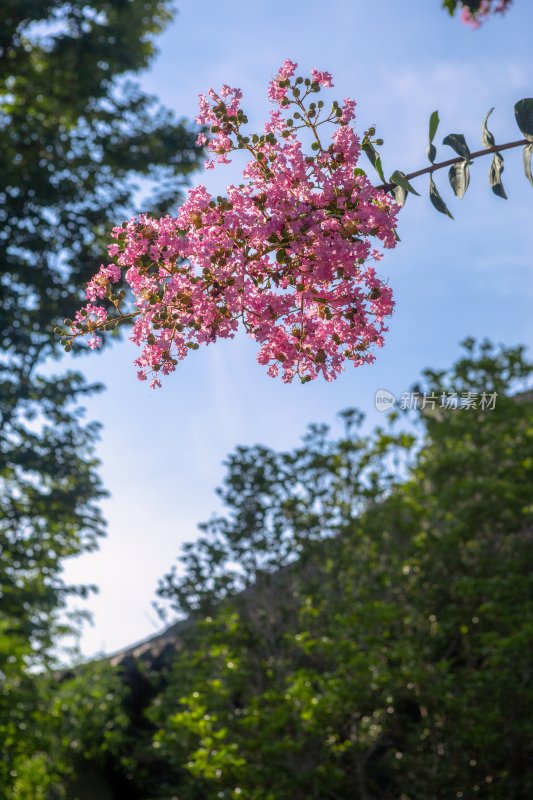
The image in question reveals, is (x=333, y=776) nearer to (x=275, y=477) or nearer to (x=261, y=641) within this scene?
(x=261, y=641)

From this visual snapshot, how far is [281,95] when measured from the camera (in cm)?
235

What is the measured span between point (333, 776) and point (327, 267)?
5.54 m

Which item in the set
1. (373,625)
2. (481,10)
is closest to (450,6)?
(481,10)

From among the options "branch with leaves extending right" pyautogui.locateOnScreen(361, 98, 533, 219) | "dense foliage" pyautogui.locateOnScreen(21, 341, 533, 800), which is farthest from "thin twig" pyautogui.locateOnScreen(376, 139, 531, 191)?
"dense foliage" pyautogui.locateOnScreen(21, 341, 533, 800)

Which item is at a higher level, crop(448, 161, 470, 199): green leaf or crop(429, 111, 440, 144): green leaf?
crop(429, 111, 440, 144): green leaf

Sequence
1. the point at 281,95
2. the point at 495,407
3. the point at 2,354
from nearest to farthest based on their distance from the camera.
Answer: the point at 281,95
the point at 495,407
the point at 2,354

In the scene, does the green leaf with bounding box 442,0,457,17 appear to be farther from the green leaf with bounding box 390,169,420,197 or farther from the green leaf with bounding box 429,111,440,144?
the green leaf with bounding box 390,169,420,197

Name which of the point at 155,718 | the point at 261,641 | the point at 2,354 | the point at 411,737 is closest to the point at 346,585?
the point at 261,641

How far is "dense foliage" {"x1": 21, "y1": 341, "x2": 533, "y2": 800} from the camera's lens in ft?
Result: 21.8

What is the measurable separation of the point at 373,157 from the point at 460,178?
0.24 meters

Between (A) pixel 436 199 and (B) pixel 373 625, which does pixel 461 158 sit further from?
Answer: (B) pixel 373 625

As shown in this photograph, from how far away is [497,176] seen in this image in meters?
2.28

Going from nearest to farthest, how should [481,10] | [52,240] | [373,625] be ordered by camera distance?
[481,10] → [373,625] → [52,240]

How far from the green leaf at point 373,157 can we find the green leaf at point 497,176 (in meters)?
0.30
